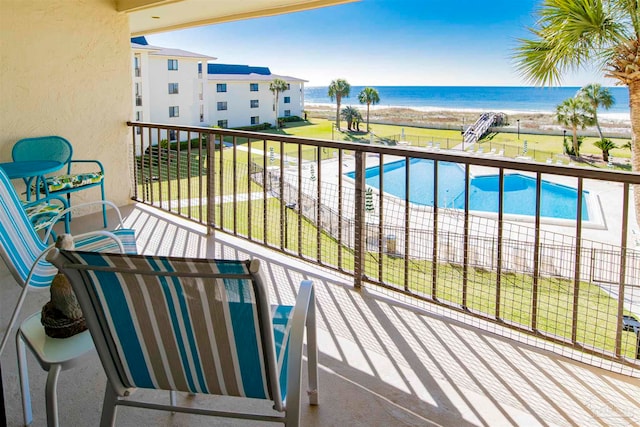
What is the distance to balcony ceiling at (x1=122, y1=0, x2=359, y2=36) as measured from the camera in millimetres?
4711

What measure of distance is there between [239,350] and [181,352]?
0.53 feet

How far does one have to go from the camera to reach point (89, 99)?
4918 mm

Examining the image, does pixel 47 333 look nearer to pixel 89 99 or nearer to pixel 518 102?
pixel 89 99

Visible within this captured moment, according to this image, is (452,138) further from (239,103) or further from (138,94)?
(138,94)

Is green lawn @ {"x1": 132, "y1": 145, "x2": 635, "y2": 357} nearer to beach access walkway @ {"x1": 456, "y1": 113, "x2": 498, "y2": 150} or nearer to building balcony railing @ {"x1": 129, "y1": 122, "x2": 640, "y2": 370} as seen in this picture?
building balcony railing @ {"x1": 129, "y1": 122, "x2": 640, "y2": 370}

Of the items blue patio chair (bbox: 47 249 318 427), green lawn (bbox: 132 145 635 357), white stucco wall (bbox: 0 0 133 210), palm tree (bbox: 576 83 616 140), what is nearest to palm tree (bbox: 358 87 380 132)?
palm tree (bbox: 576 83 616 140)

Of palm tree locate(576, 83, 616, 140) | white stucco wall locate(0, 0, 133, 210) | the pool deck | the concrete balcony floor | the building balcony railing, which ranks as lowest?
the pool deck

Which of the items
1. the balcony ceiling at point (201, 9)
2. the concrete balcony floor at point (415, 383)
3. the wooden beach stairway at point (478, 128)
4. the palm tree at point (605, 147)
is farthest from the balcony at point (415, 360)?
the wooden beach stairway at point (478, 128)

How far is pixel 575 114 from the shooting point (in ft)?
85.1

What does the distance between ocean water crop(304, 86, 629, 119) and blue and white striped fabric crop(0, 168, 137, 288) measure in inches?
1559

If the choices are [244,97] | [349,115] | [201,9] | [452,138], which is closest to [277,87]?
[244,97]

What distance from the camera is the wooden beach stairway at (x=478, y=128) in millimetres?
33844

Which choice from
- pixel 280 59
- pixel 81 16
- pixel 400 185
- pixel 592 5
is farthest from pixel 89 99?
pixel 280 59

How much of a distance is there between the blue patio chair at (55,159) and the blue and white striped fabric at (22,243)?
186 centimetres
